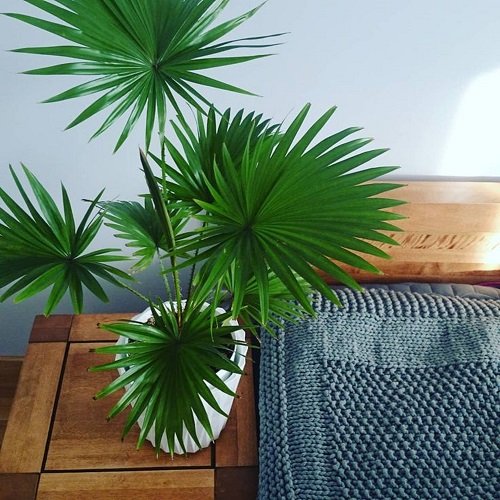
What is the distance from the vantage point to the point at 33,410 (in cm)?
111

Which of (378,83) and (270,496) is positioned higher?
(378,83)

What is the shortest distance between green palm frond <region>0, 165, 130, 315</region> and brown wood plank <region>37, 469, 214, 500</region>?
0.34m

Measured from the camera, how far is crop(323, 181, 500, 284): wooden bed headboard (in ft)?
3.95

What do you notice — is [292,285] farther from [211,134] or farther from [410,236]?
[410,236]

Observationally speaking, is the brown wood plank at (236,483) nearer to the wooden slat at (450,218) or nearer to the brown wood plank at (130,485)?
the brown wood plank at (130,485)

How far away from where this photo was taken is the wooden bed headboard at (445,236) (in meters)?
1.20

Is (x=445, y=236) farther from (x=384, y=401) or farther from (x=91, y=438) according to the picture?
(x=91, y=438)

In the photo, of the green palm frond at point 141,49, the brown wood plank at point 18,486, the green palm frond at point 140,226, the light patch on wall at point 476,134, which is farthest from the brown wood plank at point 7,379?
the light patch on wall at point 476,134

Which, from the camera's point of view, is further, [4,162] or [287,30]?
[4,162]

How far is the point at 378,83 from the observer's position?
112cm

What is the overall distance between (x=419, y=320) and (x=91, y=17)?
2.60 feet

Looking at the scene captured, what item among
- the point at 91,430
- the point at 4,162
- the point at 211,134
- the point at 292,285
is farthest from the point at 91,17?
the point at 91,430

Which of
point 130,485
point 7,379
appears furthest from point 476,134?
point 7,379

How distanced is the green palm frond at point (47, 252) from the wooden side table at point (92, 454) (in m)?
0.32
